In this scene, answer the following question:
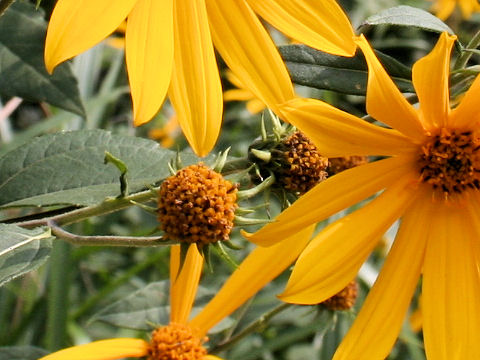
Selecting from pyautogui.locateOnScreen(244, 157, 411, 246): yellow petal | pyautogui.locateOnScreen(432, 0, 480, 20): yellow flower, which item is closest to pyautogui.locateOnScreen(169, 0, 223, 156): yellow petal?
pyautogui.locateOnScreen(244, 157, 411, 246): yellow petal

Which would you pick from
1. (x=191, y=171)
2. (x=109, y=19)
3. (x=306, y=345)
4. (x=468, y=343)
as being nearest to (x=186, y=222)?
(x=191, y=171)

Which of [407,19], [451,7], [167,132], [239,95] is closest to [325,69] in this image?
[407,19]

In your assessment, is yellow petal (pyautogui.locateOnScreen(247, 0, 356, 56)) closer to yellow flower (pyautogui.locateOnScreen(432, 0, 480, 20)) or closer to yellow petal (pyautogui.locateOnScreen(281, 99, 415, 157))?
yellow petal (pyautogui.locateOnScreen(281, 99, 415, 157))

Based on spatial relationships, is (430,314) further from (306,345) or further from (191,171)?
(306,345)

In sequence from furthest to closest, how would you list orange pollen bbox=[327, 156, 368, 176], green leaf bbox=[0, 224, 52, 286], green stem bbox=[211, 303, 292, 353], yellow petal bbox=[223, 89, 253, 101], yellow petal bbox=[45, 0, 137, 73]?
1. yellow petal bbox=[223, 89, 253, 101]
2. green stem bbox=[211, 303, 292, 353]
3. orange pollen bbox=[327, 156, 368, 176]
4. green leaf bbox=[0, 224, 52, 286]
5. yellow petal bbox=[45, 0, 137, 73]

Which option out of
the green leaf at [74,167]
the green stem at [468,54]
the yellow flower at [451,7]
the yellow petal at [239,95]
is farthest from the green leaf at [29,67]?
the yellow flower at [451,7]

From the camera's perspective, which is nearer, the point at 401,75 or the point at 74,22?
the point at 74,22

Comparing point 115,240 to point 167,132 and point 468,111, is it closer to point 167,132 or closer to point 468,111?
point 468,111
